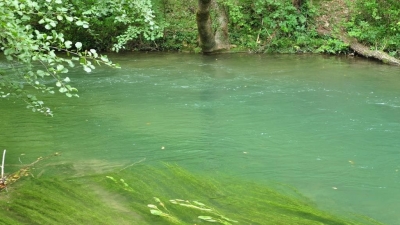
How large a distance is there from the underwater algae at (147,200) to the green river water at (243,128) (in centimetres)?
34

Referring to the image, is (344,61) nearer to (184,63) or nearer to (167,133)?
(184,63)

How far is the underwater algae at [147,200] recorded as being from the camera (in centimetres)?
374

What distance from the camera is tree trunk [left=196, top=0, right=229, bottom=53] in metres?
13.4

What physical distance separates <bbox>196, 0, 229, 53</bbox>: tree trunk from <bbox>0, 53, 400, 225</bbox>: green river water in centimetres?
213

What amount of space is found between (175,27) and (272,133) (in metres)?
9.53

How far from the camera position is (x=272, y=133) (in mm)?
7195

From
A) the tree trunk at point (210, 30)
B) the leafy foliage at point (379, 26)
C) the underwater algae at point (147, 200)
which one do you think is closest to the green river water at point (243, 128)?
the underwater algae at point (147, 200)

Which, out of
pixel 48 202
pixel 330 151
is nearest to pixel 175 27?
pixel 330 151

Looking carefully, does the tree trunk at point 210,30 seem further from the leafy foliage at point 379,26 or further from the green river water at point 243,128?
the leafy foliage at point 379,26

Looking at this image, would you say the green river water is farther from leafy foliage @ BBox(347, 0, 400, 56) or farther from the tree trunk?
the tree trunk

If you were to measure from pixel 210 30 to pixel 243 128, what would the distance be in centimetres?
728

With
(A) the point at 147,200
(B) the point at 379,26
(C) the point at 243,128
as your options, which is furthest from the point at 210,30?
(A) the point at 147,200

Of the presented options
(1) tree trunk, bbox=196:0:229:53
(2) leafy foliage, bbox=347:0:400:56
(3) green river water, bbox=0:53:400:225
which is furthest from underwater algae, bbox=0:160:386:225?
(2) leafy foliage, bbox=347:0:400:56

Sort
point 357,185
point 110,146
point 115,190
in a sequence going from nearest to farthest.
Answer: point 115,190, point 357,185, point 110,146
